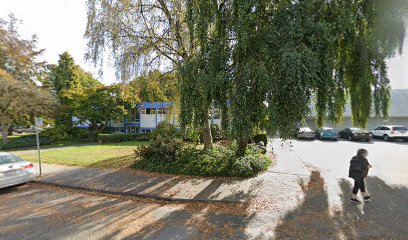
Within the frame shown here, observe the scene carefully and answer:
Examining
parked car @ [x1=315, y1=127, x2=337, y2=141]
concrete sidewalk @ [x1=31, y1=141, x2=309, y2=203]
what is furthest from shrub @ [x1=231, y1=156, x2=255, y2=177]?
parked car @ [x1=315, y1=127, x2=337, y2=141]

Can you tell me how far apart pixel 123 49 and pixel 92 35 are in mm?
1375

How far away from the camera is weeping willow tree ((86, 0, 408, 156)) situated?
5465mm

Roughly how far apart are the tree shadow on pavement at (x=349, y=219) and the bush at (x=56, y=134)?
25.0 metres

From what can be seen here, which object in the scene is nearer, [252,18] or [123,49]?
[252,18]

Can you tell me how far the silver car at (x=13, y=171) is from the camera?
21.8 feet

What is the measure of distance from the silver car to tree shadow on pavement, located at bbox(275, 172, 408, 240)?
8.26 meters

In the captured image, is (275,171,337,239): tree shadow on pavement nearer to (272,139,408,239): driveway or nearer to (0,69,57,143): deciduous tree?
(272,139,408,239): driveway

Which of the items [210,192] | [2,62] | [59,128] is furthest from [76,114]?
[210,192]

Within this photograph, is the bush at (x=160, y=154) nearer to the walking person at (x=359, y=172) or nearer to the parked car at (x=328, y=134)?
the walking person at (x=359, y=172)

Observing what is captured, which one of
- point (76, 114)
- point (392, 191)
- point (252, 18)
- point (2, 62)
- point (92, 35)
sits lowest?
point (392, 191)

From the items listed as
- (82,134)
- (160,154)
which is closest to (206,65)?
(160,154)

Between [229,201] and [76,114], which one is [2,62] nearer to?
[76,114]

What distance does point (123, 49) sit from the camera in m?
9.74

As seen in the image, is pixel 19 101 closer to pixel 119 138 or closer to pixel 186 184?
pixel 119 138
